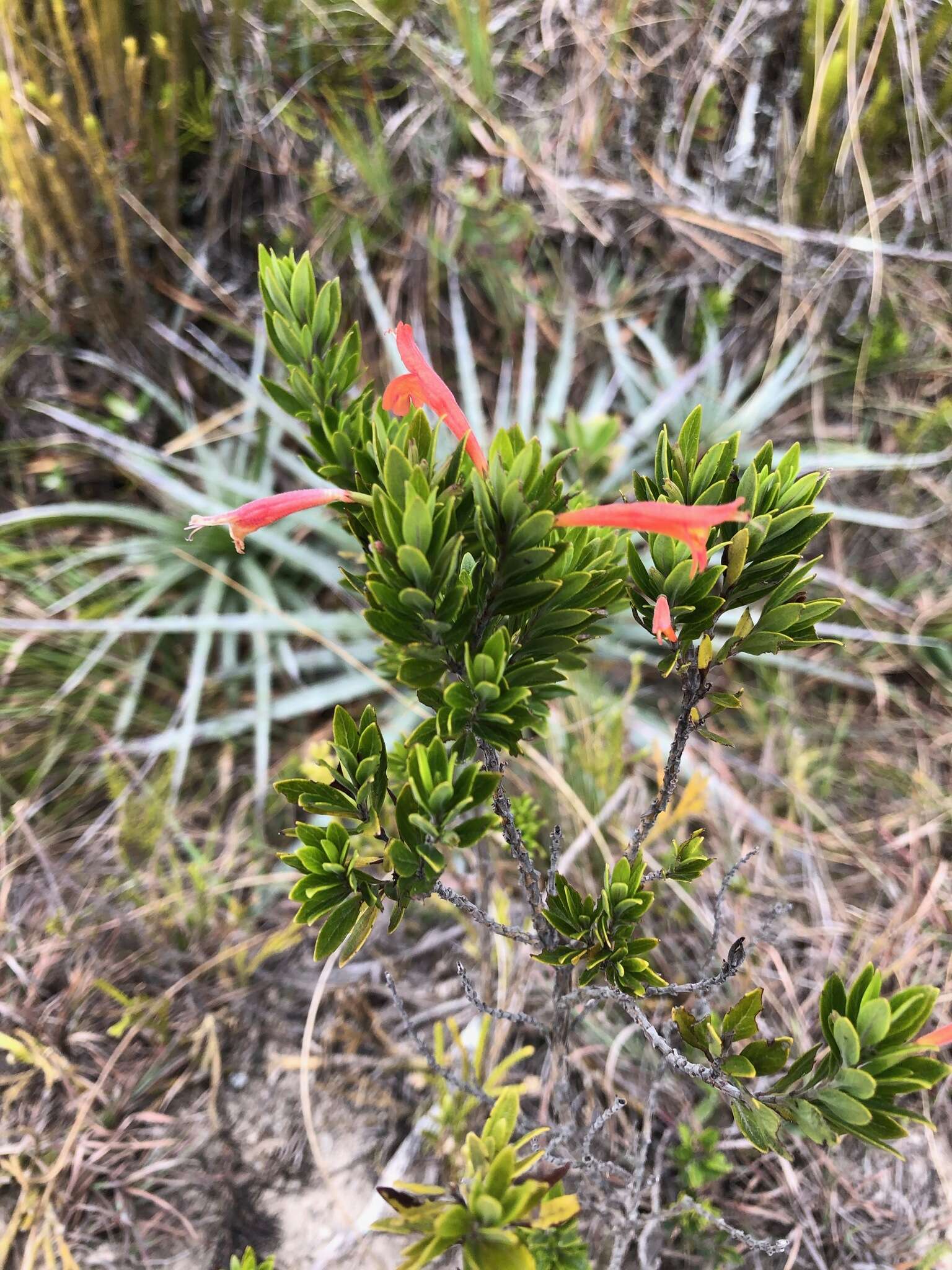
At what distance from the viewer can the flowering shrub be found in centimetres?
52

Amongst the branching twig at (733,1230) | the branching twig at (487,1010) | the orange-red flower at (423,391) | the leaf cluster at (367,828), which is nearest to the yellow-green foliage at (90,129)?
the orange-red flower at (423,391)

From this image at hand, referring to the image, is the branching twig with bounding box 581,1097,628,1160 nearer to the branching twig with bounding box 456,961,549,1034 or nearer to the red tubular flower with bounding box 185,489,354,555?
the branching twig with bounding box 456,961,549,1034

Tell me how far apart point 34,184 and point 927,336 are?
2087mm

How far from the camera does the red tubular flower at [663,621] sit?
0.54 meters

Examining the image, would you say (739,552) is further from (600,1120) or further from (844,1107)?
(600,1120)

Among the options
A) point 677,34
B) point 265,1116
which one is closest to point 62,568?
point 265,1116

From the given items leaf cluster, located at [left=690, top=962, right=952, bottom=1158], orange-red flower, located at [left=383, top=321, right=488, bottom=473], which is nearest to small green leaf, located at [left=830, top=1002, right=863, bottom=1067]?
leaf cluster, located at [left=690, top=962, right=952, bottom=1158]

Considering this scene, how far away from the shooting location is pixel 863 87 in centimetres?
174

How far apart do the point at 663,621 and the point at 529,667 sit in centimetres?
11

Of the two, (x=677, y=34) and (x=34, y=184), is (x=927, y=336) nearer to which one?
(x=677, y=34)

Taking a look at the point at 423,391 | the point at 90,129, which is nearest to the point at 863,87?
the point at 90,129

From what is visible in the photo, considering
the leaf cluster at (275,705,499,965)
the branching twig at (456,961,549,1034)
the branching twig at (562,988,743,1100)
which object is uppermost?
the leaf cluster at (275,705,499,965)

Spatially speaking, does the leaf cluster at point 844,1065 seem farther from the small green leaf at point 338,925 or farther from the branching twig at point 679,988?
the small green leaf at point 338,925

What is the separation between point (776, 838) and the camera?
4.53ft
